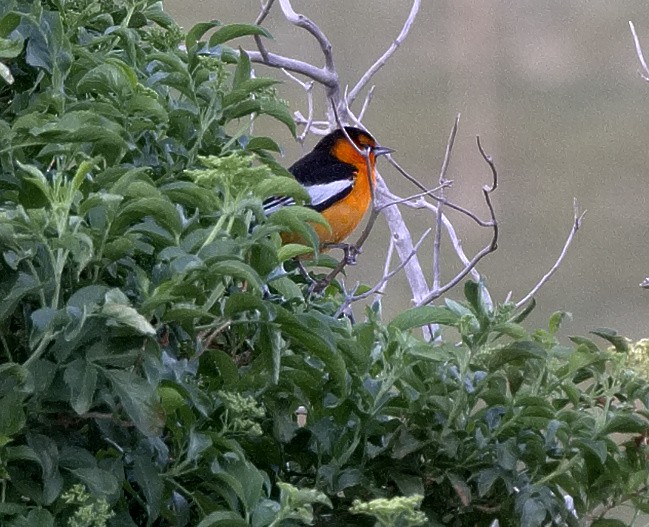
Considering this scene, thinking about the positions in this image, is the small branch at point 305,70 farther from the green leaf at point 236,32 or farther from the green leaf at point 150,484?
the green leaf at point 150,484

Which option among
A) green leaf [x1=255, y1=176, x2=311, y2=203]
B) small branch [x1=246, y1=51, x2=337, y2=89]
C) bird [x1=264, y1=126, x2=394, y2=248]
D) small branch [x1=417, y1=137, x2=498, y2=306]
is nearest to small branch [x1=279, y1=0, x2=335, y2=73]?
small branch [x1=246, y1=51, x2=337, y2=89]

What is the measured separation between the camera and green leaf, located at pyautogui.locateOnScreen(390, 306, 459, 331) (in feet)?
5.87

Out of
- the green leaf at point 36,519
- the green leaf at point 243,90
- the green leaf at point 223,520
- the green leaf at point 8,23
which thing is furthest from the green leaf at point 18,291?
the green leaf at point 243,90

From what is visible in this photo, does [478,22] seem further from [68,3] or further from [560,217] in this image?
[68,3]

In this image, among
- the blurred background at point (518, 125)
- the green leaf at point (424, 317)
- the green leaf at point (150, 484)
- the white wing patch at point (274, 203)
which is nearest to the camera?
the green leaf at point (150, 484)

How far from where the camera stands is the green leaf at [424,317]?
1789 mm

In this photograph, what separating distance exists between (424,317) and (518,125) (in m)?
7.38

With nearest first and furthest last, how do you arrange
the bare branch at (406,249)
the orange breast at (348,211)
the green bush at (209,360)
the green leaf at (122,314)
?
the green leaf at (122,314), the green bush at (209,360), the bare branch at (406,249), the orange breast at (348,211)

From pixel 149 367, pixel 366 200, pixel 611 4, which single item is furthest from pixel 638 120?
pixel 149 367

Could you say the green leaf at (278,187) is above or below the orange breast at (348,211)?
above

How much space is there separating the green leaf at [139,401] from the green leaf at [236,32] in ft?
2.46

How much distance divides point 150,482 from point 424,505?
49cm

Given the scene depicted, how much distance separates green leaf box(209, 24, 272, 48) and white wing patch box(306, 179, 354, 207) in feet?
7.40

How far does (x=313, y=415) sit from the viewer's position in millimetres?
1763
